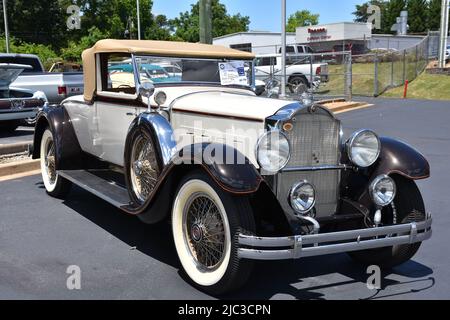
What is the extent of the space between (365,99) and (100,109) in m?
15.2

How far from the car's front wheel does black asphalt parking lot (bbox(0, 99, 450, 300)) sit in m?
0.16

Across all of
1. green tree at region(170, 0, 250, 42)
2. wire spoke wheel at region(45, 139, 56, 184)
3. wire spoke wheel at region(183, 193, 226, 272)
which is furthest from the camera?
green tree at region(170, 0, 250, 42)

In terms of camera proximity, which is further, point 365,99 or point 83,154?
point 365,99

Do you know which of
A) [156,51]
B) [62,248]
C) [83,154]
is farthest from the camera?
[83,154]

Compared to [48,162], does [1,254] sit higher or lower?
lower

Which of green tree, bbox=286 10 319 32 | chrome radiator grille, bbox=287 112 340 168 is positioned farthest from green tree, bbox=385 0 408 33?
chrome radiator grille, bbox=287 112 340 168

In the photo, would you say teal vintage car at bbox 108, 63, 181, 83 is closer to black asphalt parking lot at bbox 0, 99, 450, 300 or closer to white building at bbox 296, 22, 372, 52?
black asphalt parking lot at bbox 0, 99, 450, 300

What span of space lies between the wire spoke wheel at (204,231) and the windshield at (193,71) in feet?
5.86

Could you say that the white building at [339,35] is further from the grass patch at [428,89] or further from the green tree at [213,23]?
the green tree at [213,23]

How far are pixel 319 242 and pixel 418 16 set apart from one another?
63.4 m

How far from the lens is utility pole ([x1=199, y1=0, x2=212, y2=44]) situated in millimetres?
8211
